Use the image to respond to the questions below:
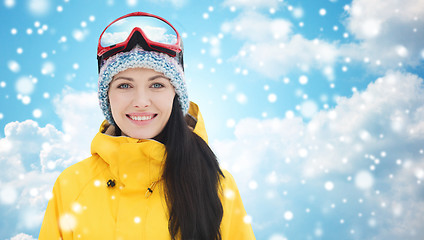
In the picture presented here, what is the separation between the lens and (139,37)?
9.01 ft

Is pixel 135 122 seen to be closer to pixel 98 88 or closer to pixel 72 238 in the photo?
pixel 98 88

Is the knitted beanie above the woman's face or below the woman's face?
above

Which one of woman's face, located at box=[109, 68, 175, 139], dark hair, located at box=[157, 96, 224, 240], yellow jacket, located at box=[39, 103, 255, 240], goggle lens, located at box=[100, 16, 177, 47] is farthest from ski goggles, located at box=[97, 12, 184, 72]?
yellow jacket, located at box=[39, 103, 255, 240]

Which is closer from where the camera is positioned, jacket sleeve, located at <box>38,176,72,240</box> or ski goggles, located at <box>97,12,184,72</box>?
jacket sleeve, located at <box>38,176,72,240</box>

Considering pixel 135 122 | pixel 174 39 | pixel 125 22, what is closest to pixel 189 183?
pixel 135 122

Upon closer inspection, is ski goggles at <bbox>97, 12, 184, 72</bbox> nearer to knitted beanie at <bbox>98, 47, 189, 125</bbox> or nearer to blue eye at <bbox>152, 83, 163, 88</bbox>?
knitted beanie at <bbox>98, 47, 189, 125</bbox>

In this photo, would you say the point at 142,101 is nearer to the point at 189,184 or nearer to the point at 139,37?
the point at 139,37

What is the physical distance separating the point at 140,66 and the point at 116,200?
3.55ft

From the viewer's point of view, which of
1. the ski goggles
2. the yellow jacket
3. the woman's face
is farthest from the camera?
the ski goggles

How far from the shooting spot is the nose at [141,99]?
255 centimetres

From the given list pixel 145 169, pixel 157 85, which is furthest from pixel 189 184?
pixel 157 85

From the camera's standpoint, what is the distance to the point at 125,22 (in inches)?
116

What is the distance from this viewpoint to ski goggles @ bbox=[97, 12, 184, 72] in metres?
2.73

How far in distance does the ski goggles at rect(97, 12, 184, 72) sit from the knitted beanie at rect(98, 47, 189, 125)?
0.06m
